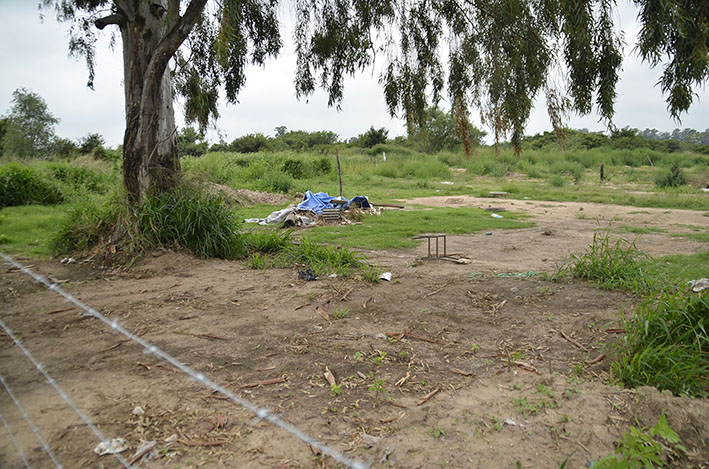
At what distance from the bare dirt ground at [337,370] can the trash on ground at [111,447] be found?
0.04m

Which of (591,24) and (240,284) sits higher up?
(591,24)

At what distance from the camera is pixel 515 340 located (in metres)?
3.26

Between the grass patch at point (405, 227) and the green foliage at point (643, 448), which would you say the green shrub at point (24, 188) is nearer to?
the grass patch at point (405, 227)

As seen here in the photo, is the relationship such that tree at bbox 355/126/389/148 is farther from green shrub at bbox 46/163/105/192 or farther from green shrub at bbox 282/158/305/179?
green shrub at bbox 46/163/105/192

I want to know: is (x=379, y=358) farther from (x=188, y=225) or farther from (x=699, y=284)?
(x=188, y=225)

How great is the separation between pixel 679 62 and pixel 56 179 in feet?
41.1

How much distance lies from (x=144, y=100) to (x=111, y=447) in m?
4.77

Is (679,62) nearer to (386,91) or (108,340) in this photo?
(386,91)

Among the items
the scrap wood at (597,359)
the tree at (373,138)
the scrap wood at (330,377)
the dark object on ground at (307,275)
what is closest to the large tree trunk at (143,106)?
the dark object on ground at (307,275)

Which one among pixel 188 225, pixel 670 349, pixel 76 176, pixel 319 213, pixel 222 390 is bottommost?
pixel 222 390

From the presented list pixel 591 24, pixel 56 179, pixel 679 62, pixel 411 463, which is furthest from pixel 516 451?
pixel 56 179

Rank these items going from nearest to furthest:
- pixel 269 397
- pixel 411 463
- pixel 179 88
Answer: pixel 411 463 < pixel 269 397 < pixel 179 88

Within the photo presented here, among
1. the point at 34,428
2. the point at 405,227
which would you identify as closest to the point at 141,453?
the point at 34,428

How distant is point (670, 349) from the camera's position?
2.58m
